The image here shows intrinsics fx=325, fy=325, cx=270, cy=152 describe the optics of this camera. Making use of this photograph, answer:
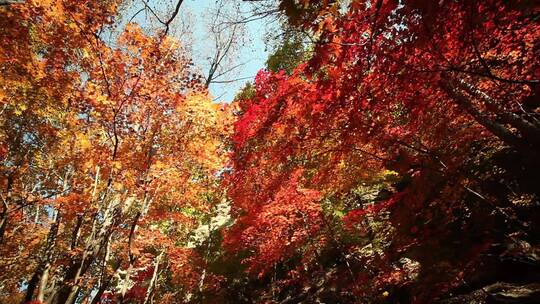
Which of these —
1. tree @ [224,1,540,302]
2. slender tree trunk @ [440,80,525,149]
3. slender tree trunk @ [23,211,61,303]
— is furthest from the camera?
slender tree trunk @ [23,211,61,303]

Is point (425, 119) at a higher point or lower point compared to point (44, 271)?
higher

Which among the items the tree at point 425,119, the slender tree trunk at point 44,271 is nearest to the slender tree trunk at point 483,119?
the tree at point 425,119

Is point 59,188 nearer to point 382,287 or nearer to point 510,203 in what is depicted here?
point 382,287

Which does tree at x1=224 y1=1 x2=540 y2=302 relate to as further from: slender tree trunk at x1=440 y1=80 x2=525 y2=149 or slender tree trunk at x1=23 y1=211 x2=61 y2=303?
slender tree trunk at x1=23 y1=211 x2=61 y2=303

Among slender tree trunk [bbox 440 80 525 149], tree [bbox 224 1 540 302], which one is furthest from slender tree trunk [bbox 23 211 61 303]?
slender tree trunk [bbox 440 80 525 149]

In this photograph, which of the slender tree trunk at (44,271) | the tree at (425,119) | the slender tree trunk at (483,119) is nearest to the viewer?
the slender tree trunk at (483,119)

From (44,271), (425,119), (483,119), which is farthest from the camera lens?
(44,271)

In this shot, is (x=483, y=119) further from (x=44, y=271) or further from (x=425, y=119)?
(x=44, y=271)

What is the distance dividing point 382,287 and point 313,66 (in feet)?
24.2

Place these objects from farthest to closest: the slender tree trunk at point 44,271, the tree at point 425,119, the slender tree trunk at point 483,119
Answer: the slender tree trunk at point 44,271
the tree at point 425,119
the slender tree trunk at point 483,119

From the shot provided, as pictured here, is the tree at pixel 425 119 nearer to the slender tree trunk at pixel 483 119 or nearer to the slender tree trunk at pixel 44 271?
the slender tree trunk at pixel 483 119

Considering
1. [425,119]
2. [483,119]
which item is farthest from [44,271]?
[483,119]

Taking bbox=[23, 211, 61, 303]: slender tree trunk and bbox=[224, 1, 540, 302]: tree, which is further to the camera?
bbox=[23, 211, 61, 303]: slender tree trunk

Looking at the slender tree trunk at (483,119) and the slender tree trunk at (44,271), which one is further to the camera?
the slender tree trunk at (44,271)
